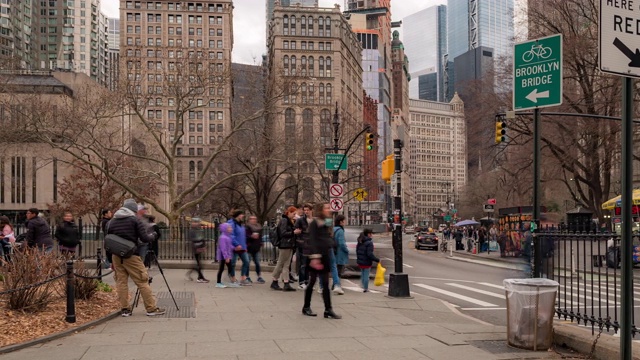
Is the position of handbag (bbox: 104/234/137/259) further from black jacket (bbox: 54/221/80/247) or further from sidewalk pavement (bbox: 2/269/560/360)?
black jacket (bbox: 54/221/80/247)

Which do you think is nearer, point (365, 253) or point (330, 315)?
point (330, 315)

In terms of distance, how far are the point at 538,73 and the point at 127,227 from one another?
6776 mm

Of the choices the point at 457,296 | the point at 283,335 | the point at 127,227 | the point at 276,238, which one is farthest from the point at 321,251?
the point at 457,296

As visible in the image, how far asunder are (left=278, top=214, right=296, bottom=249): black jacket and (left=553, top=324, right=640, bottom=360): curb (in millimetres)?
7385

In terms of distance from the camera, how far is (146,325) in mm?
9328

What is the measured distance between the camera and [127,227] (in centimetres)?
980

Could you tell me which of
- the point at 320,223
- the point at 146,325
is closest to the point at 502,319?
the point at 320,223

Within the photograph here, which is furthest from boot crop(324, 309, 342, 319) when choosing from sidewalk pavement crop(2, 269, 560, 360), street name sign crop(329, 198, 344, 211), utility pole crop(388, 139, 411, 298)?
street name sign crop(329, 198, 344, 211)

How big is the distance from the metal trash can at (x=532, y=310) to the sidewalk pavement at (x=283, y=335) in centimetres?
16

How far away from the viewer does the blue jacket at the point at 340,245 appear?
14070mm

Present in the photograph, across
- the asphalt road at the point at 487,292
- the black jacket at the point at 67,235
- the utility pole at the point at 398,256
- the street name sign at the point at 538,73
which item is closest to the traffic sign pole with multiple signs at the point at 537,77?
the street name sign at the point at 538,73

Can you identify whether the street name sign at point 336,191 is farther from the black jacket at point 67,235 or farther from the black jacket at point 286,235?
the black jacket at point 67,235

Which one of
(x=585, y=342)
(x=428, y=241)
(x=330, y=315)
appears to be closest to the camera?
(x=585, y=342)

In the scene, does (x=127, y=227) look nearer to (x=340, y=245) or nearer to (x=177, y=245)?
(x=340, y=245)
